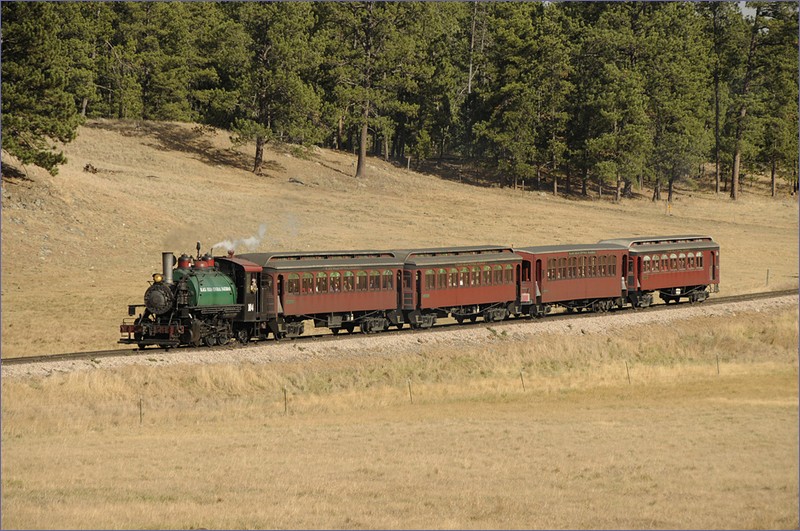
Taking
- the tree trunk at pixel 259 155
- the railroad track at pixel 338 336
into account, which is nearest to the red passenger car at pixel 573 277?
the railroad track at pixel 338 336

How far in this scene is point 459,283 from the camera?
45.2m

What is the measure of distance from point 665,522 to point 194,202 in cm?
5953

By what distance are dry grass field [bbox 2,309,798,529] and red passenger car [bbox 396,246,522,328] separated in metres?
3.31

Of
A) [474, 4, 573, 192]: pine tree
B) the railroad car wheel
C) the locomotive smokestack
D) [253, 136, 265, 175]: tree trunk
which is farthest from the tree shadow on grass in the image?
the locomotive smokestack

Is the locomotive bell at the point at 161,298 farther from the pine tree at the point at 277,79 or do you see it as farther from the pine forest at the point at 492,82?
the pine tree at the point at 277,79

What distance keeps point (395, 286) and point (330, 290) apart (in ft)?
10.9

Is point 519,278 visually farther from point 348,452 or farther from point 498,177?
point 498,177

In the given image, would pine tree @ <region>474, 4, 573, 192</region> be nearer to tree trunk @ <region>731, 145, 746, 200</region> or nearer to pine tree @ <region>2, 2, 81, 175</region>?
tree trunk @ <region>731, 145, 746, 200</region>

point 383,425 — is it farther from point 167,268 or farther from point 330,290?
point 167,268

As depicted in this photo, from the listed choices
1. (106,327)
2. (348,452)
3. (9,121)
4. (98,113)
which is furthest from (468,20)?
(348,452)

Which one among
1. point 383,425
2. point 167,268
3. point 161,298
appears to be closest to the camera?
point 383,425

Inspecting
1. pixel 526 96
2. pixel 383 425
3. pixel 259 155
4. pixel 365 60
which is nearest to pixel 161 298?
pixel 383 425

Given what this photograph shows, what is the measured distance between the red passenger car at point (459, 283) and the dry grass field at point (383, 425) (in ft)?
9.42

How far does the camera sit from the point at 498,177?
112 metres
